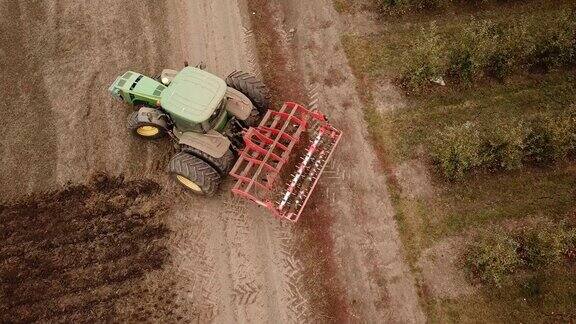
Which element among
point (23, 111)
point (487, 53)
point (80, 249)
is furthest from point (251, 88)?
point (487, 53)

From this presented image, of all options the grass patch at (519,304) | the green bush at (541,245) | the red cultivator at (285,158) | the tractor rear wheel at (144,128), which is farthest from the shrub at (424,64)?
the tractor rear wheel at (144,128)

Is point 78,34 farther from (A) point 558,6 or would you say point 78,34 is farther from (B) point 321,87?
(A) point 558,6

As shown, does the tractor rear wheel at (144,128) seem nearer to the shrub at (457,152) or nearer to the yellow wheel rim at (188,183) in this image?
the yellow wheel rim at (188,183)

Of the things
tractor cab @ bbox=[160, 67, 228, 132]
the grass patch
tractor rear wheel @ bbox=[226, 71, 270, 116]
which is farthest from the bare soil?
the grass patch

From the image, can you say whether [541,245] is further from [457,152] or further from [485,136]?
[485,136]

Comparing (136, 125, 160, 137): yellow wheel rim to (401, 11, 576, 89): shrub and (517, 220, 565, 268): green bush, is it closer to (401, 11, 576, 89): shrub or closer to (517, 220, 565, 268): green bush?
(401, 11, 576, 89): shrub

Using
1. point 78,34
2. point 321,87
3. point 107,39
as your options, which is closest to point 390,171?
point 321,87

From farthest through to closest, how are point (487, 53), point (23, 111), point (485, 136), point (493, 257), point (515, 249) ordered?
1. point (487, 53)
2. point (23, 111)
3. point (485, 136)
4. point (515, 249)
5. point (493, 257)
